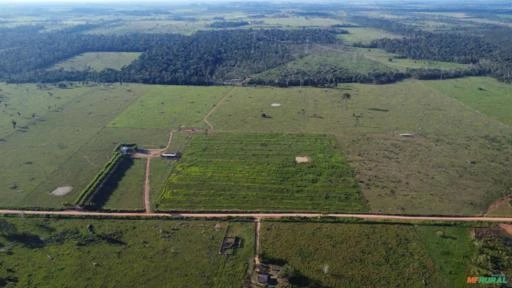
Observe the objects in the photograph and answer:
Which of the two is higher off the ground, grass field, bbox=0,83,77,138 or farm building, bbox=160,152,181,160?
grass field, bbox=0,83,77,138

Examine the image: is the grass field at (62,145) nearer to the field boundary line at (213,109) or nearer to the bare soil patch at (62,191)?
the bare soil patch at (62,191)

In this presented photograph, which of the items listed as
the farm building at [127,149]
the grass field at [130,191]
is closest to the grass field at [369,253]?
the grass field at [130,191]

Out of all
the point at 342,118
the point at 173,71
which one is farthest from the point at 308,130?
the point at 173,71

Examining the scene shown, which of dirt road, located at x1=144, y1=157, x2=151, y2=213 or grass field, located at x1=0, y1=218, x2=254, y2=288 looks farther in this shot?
dirt road, located at x1=144, y1=157, x2=151, y2=213

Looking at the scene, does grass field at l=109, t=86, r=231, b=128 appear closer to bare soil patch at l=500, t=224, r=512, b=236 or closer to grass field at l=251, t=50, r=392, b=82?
grass field at l=251, t=50, r=392, b=82

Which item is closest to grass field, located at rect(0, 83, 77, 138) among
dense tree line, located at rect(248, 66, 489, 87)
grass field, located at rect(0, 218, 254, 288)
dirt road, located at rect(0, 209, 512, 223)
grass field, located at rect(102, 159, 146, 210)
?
grass field, located at rect(102, 159, 146, 210)

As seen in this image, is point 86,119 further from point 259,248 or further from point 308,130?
point 259,248
